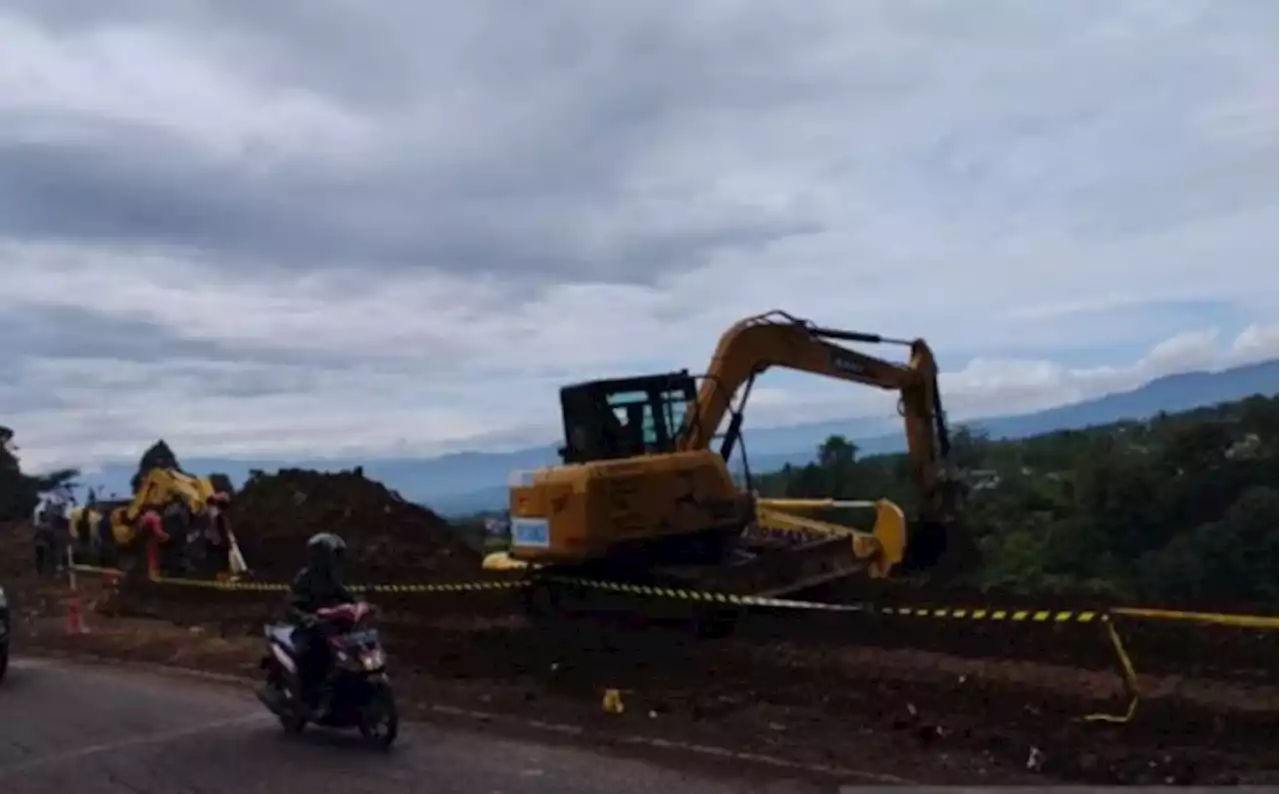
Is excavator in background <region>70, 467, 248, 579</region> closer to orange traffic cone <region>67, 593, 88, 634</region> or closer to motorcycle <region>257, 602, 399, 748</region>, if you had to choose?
orange traffic cone <region>67, 593, 88, 634</region>

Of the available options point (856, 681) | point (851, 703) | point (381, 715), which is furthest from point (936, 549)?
point (381, 715)

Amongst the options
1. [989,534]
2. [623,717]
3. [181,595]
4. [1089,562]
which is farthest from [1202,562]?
[181,595]

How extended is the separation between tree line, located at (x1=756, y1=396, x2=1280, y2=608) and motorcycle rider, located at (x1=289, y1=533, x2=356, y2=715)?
10.4 m

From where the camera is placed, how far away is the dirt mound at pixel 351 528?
24.0m

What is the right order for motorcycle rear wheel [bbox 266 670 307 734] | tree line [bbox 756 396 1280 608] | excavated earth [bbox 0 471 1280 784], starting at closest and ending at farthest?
excavated earth [bbox 0 471 1280 784]
motorcycle rear wheel [bbox 266 670 307 734]
tree line [bbox 756 396 1280 608]

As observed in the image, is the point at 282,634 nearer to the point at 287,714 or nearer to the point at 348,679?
the point at 287,714

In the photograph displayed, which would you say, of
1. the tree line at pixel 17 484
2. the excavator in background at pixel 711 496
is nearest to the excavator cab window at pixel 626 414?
the excavator in background at pixel 711 496

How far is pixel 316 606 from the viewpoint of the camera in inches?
432

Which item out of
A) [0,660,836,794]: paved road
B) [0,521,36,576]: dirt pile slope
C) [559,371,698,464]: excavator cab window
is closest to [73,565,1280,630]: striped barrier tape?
[559,371,698,464]: excavator cab window

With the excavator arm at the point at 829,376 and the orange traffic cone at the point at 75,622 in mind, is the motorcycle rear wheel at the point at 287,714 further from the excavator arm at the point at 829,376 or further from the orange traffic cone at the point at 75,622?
the orange traffic cone at the point at 75,622

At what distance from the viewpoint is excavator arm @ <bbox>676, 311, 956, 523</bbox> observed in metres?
17.0

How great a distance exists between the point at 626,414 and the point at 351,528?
37.4ft

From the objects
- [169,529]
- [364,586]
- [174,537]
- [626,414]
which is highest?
[626,414]

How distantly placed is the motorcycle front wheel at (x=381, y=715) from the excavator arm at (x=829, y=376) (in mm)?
6747
